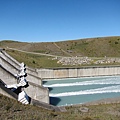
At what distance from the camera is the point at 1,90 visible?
11070mm

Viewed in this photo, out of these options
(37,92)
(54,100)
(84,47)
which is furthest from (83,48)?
(37,92)

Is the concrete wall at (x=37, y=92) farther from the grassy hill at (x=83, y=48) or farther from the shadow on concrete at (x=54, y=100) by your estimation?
the grassy hill at (x=83, y=48)

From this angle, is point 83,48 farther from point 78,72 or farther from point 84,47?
point 78,72

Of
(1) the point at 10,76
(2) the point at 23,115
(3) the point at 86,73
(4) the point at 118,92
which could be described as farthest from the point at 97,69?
(2) the point at 23,115

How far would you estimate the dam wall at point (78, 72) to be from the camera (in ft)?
128

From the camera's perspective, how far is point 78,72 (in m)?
40.8

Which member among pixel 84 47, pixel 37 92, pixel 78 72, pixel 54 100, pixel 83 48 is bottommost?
pixel 54 100

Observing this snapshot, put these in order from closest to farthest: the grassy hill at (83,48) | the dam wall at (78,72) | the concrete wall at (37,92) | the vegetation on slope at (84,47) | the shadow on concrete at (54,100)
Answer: the concrete wall at (37,92) → the shadow on concrete at (54,100) → the dam wall at (78,72) → the grassy hill at (83,48) → the vegetation on slope at (84,47)

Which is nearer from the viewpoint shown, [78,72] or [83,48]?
[78,72]

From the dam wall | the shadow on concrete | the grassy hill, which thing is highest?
the grassy hill

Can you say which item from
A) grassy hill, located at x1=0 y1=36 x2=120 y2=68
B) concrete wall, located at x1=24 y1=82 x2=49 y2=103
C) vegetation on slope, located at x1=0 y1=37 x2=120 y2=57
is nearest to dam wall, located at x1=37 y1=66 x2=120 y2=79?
grassy hill, located at x1=0 y1=36 x2=120 y2=68

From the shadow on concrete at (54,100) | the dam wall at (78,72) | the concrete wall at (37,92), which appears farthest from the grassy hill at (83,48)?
the concrete wall at (37,92)

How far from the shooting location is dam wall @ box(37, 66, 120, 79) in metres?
38.9

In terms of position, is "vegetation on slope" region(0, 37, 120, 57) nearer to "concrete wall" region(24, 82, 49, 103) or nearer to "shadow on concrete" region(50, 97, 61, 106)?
"shadow on concrete" region(50, 97, 61, 106)
